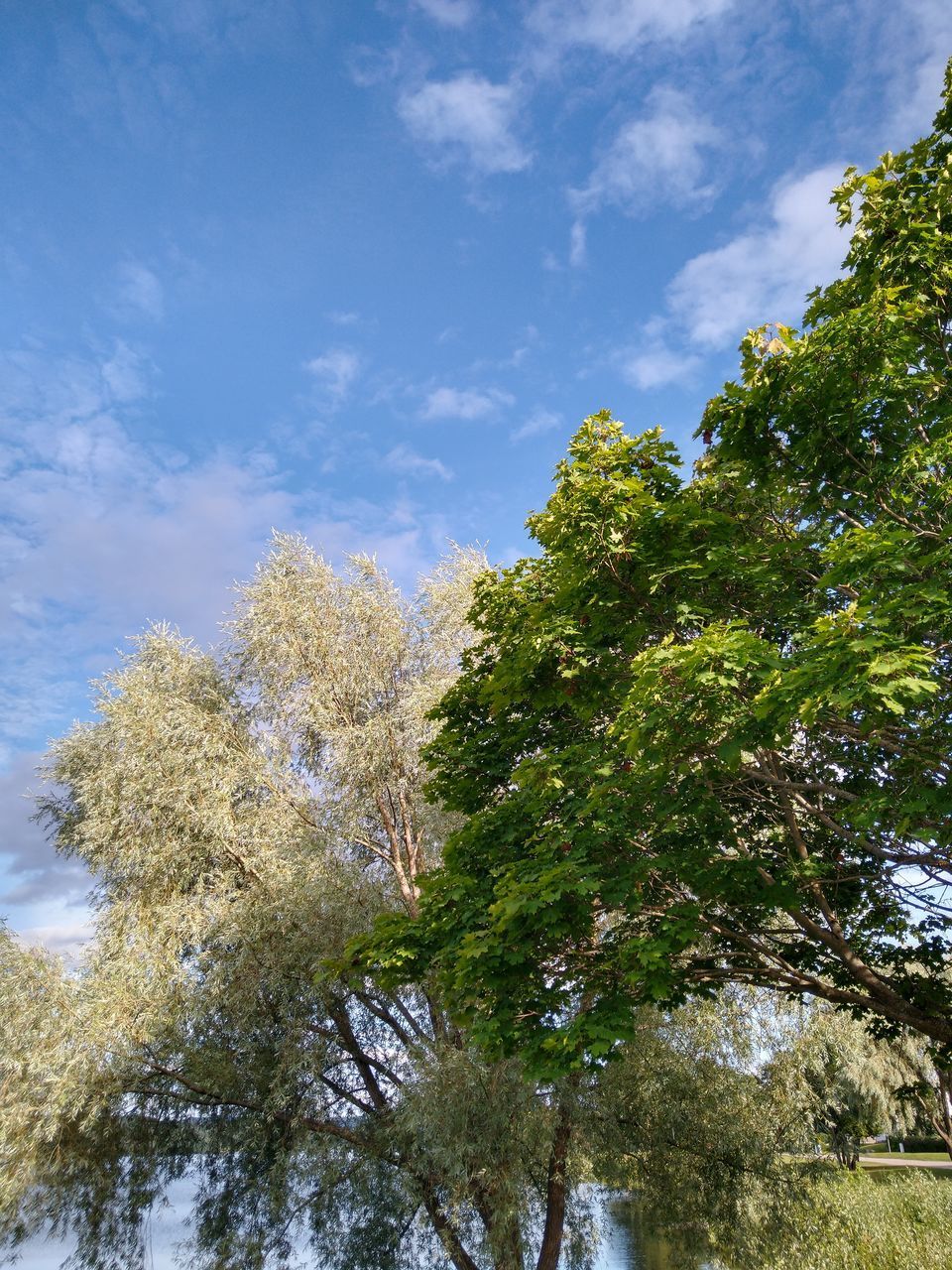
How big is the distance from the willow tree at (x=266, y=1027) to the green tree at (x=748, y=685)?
299cm

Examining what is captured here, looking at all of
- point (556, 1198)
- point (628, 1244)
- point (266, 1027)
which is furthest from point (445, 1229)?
point (628, 1244)

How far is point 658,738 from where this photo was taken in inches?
329

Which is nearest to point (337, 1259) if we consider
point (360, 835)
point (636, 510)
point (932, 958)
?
point (360, 835)

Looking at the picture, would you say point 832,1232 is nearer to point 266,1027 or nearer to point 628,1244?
point 266,1027

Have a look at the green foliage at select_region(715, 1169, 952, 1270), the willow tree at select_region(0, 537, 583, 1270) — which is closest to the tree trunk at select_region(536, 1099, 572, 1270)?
the willow tree at select_region(0, 537, 583, 1270)

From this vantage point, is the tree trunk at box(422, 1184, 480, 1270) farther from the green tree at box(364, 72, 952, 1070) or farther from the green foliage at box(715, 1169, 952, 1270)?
the green tree at box(364, 72, 952, 1070)

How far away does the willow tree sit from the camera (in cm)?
1461

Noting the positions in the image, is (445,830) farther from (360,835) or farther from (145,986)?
(145,986)

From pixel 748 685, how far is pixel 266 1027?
42.2 ft

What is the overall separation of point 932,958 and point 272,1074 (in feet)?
38.9

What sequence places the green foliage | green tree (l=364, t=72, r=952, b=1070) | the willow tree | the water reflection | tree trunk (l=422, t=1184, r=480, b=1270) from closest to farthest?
1. green tree (l=364, t=72, r=952, b=1070)
2. the willow tree
3. the green foliage
4. tree trunk (l=422, t=1184, r=480, b=1270)
5. the water reflection

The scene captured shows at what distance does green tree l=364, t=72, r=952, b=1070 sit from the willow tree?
2.99 m

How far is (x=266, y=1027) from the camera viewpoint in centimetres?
Answer: 1658

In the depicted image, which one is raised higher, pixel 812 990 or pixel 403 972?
pixel 403 972
